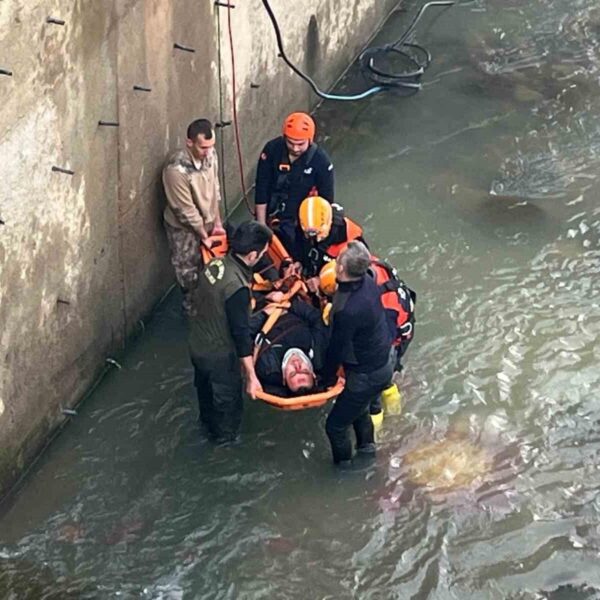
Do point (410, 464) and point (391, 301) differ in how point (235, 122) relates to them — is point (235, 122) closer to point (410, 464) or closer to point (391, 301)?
point (391, 301)

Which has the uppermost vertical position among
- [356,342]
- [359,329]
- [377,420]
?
[359,329]

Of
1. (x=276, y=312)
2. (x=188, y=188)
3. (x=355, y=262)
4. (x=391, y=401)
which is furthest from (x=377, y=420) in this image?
(x=188, y=188)

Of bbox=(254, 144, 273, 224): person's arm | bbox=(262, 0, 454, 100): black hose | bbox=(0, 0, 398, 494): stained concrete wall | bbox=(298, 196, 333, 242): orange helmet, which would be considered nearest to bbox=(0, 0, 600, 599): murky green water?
bbox=(0, 0, 398, 494): stained concrete wall

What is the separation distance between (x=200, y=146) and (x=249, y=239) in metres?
1.48

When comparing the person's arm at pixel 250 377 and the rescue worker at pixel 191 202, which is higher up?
the rescue worker at pixel 191 202

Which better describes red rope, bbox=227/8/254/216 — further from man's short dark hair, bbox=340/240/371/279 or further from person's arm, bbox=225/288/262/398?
man's short dark hair, bbox=340/240/371/279

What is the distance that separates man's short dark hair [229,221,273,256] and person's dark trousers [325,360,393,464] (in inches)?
41.9

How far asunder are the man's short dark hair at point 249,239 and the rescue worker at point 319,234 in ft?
3.00

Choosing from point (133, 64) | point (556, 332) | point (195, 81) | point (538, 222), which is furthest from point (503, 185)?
point (133, 64)

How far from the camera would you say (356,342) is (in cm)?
715

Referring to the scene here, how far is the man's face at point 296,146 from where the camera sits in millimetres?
8766

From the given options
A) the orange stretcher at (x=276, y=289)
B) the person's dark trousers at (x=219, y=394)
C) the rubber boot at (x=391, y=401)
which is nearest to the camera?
the orange stretcher at (x=276, y=289)

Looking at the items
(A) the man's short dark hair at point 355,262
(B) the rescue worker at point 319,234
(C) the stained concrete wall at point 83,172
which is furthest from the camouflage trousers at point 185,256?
(A) the man's short dark hair at point 355,262

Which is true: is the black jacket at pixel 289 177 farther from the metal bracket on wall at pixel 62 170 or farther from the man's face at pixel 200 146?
the metal bracket on wall at pixel 62 170
